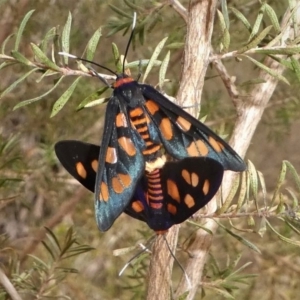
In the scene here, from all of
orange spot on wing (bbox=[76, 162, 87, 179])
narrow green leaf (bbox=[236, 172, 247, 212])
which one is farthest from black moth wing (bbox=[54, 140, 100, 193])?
narrow green leaf (bbox=[236, 172, 247, 212])

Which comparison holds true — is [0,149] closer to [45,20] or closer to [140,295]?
[140,295]

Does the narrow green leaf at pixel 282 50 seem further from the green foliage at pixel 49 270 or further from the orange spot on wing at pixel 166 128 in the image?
the green foliage at pixel 49 270

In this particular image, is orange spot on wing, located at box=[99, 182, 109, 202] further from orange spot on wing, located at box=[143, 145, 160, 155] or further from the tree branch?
the tree branch

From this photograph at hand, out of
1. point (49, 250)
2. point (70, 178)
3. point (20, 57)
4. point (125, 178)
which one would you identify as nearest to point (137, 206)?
point (125, 178)

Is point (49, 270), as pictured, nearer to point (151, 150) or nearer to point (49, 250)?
point (49, 250)

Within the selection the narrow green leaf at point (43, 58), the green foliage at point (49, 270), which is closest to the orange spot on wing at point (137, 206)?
the narrow green leaf at point (43, 58)

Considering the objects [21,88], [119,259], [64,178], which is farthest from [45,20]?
[119,259]
